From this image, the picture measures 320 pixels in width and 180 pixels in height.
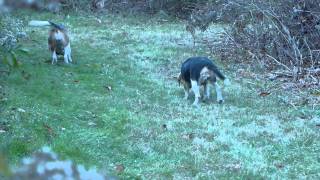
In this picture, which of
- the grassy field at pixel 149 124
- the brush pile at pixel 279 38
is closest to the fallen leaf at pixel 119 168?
the grassy field at pixel 149 124

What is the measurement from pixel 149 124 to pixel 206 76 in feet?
6.07

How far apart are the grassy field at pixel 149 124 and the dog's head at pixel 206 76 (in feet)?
1.31

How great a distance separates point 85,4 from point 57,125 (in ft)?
52.5

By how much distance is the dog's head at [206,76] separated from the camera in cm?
979

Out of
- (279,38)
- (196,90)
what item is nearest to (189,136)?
(196,90)

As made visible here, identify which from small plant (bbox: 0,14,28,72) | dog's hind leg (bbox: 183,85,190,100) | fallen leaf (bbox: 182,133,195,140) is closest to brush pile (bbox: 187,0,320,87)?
dog's hind leg (bbox: 183,85,190,100)

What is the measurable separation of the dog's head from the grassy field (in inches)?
15.7

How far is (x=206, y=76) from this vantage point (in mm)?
9852

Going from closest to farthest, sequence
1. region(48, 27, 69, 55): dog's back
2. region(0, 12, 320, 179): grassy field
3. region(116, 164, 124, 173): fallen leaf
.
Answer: region(116, 164, 124, 173): fallen leaf < region(0, 12, 320, 179): grassy field < region(48, 27, 69, 55): dog's back

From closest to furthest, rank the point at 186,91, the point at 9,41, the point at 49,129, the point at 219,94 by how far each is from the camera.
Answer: the point at 49,129
the point at 9,41
the point at 219,94
the point at 186,91

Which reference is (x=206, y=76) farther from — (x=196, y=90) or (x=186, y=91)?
(x=186, y=91)

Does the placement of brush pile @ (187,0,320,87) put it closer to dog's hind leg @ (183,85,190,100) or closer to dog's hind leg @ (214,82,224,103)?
dog's hind leg @ (214,82,224,103)

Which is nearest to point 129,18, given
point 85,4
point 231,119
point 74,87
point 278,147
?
point 85,4

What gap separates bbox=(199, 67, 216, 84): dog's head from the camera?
9.79 metres
